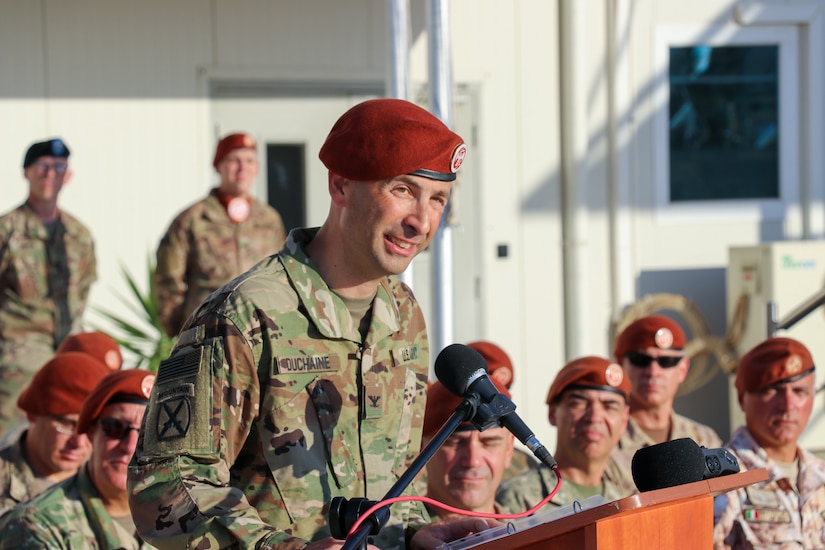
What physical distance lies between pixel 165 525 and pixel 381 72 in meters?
6.35

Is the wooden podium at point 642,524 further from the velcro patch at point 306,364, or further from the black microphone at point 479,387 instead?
the velcro patch at point 306,364

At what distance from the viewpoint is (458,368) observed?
1874 mm

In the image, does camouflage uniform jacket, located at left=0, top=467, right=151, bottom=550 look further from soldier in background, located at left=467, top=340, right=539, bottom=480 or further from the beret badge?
the beret badge

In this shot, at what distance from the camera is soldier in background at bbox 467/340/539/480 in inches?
194

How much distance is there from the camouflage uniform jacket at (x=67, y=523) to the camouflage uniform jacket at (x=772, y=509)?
2.15 metres

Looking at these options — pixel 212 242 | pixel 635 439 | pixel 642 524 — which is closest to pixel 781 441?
pixel 635 439

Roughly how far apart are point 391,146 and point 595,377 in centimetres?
269

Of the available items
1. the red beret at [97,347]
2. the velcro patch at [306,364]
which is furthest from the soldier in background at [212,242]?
the velcro patch at [306,364]

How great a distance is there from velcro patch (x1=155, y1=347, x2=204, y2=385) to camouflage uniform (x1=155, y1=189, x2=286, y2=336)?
4418 mm

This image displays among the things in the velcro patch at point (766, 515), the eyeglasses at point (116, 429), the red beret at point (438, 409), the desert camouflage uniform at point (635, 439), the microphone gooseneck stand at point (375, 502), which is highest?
the microphone gooseneck stand at point (375, 502)

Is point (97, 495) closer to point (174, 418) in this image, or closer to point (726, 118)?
point (174, 418)

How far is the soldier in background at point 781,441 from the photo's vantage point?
465 centimetres

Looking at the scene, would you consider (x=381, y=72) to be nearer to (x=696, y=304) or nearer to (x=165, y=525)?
(x=696, y=304)

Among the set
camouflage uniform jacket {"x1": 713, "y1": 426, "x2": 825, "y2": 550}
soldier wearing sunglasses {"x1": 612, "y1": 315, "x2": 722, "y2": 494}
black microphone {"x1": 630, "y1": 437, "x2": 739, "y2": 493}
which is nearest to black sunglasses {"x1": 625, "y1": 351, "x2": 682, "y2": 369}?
soldier wearing sunglasses {"x1": 612, "y1": 315, "x2": 722, "y2": 494}
